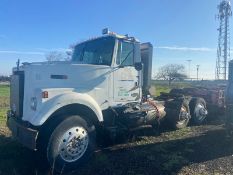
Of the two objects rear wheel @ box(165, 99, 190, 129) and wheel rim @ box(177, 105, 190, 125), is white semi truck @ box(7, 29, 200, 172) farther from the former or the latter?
wheel rim @ box(177, 105, 190, 125)

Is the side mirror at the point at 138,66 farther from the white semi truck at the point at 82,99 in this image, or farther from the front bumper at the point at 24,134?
the front bumper at the point at 24,134

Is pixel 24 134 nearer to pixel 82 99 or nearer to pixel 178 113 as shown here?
pixel 82 99

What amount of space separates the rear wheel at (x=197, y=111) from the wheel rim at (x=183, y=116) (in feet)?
2.52

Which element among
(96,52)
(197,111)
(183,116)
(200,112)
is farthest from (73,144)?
(200,112)

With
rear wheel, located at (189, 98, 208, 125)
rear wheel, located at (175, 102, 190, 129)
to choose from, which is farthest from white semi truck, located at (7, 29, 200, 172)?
rear wheel, located at (189, 98, 208, 125)

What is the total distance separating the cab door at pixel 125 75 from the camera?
7883 millimetres

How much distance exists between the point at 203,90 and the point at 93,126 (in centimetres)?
750

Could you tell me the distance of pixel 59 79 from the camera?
22.4ft

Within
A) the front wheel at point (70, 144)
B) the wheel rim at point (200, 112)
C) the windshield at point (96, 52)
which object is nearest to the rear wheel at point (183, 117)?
the wheel rim at point (200, 112)

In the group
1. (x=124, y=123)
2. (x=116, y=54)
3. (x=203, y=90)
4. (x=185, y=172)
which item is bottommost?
(x=185, y=172)

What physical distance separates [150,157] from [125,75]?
2.24 meters

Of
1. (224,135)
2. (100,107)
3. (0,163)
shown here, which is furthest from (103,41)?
(224,135)

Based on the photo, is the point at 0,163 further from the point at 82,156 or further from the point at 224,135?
the point at 224,135

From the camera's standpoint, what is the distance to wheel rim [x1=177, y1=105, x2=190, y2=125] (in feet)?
34.3
